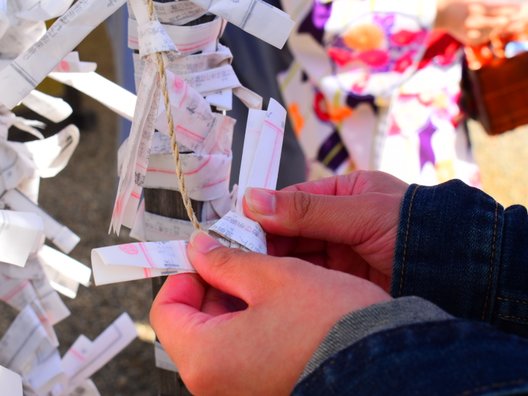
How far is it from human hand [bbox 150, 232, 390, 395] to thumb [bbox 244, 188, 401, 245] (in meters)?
0.08

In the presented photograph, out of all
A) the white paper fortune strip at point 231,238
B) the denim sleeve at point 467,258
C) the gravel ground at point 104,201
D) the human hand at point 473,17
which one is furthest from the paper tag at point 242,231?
the gravel ground at point 104,201

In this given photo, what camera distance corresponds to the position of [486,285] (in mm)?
613

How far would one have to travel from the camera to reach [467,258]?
2.01 ft

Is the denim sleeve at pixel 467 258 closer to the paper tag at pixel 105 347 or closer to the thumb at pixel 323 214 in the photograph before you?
the thumb at pixel 323 214

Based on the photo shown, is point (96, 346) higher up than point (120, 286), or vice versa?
point (96, 346)

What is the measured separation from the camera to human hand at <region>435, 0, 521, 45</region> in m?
1.33

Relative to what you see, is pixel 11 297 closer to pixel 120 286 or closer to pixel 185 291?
pixel 185 291

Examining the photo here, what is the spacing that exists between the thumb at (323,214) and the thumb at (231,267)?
6 centimetres

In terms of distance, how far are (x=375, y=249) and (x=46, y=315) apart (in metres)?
0.38

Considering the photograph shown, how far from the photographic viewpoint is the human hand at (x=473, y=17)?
1328 mm

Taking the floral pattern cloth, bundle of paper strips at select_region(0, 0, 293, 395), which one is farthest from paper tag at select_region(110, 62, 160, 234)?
the floral pattern cloth

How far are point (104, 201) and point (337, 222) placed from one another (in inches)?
70.8

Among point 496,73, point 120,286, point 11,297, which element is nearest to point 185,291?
point 11,297

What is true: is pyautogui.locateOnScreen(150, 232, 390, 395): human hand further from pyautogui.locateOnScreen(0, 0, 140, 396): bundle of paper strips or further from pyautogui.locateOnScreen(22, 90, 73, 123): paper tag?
pyautogui.locateOnScreen(22, 90, 73, 123): paper tag
